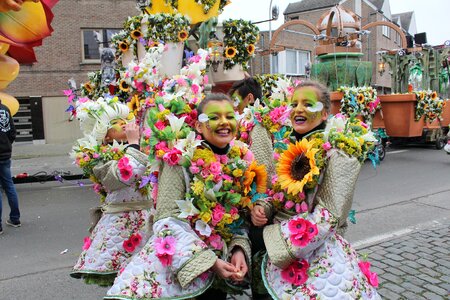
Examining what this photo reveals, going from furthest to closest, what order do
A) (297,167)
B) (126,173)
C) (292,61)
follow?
(292,61), (126,173), (297,167)

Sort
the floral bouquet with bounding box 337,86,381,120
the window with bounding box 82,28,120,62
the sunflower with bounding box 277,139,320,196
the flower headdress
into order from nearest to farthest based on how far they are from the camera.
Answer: the sunflower with bounding box 277,139,320,196 < the flower headdress < the floral bouquet with bounding box 337,86,381,120 < the window with bounding box 82,28,120,62

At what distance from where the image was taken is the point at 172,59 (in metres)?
4.62

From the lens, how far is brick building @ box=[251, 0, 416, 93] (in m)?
24.1

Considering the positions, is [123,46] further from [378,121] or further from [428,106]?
[428,106]

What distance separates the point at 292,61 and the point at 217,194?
79.8 feet

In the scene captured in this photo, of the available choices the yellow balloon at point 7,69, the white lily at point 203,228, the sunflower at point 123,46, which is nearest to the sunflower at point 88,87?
the sunflower at point 123,46

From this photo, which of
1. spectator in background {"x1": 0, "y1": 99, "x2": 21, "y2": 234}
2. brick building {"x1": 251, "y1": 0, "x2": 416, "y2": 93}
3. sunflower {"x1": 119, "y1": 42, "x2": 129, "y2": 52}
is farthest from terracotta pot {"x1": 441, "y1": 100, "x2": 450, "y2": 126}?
spectator in background {"x1": 0, "y1": 99, "x2": 21, "y2": 234}

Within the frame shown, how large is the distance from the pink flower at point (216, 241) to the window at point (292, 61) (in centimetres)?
2282

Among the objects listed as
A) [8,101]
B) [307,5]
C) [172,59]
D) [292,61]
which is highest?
[307,5]

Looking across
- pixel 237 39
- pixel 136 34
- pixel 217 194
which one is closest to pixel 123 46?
pixel 136 34

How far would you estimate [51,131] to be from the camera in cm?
1870

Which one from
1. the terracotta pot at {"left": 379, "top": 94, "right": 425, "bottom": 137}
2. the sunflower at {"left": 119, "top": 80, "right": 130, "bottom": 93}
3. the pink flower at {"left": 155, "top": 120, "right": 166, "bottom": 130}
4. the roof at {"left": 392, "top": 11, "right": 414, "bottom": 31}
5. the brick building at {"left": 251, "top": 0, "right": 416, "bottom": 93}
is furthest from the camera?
the roof at {"left": 392, "top": 11, "right": 414, "bottom": 31}

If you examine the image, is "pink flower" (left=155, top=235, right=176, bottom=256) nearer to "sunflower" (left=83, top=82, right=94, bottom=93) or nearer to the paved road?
the paved road

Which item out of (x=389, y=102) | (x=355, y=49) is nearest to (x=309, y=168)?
(x=389, y=102)
